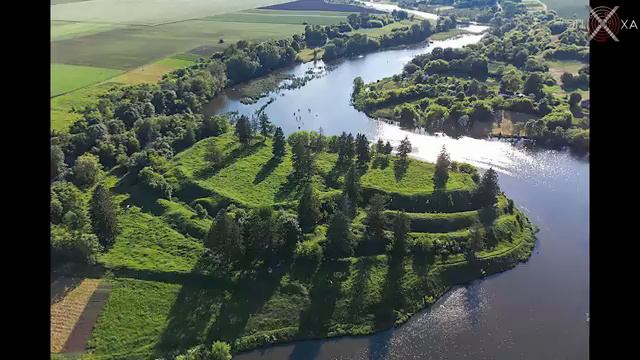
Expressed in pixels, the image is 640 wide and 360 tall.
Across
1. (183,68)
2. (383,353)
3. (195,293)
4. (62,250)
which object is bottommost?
(383,353)

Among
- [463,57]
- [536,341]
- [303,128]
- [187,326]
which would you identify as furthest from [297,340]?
→ [463,57]

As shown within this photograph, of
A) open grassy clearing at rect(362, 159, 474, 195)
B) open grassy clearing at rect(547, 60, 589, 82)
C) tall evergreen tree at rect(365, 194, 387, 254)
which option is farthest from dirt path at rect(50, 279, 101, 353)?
open grassy clearing at rect(547, 60, 589, 82)

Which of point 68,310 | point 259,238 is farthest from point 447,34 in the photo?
point 68,310

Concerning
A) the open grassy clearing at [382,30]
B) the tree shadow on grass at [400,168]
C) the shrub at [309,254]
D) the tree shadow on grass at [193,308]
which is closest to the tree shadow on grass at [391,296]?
the shrub at [309,254]

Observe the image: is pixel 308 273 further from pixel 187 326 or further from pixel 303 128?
pixel 303 128

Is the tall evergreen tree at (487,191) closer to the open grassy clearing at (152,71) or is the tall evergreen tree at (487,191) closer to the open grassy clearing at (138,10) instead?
the open grassy clearing at (152,71)

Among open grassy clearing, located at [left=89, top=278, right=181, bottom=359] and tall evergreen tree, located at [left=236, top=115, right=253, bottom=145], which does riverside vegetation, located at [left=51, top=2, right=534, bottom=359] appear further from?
tall evergreen tree, located at [left=236, top=115, right=253, bottom=145]

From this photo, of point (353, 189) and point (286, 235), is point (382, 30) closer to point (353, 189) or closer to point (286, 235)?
point (353, 189)
